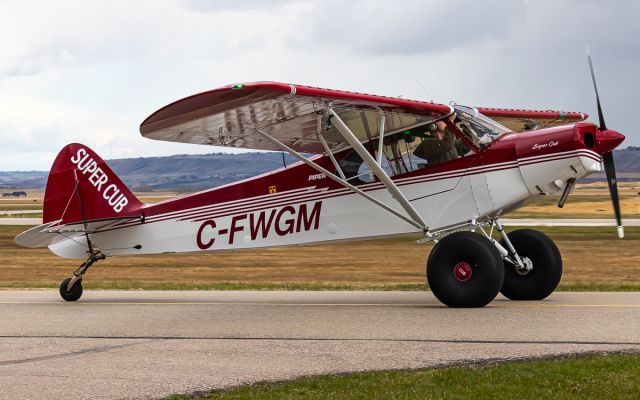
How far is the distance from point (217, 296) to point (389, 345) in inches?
287

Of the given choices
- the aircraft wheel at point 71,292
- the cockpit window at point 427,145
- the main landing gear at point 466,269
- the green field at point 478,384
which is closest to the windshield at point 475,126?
the cockpit window at point 427,145

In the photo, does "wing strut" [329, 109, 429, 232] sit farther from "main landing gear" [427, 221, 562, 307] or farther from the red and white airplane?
"main landing gear" [427, 221, 562, 307]

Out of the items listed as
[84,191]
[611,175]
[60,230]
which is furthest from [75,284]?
[611,175]

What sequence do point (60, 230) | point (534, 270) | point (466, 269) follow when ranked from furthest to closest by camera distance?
point (60, 230) → point (534, 270) → point (466, 269)

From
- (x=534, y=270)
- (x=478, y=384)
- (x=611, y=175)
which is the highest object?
(x=611, y=175)

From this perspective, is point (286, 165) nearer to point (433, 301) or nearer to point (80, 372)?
point (433, 301)

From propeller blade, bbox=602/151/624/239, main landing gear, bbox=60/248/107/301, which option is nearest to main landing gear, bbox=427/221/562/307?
propeller blade, bbox=602/151/624/239

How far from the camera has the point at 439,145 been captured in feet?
41.7

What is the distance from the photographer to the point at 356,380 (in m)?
7.29

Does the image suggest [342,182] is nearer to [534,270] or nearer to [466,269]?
[466,269]

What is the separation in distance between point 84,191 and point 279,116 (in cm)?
454

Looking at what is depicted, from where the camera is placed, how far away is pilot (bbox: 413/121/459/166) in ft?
41.4

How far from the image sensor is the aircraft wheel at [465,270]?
11.4 m

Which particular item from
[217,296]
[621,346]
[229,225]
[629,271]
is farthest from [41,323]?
[629,271]
